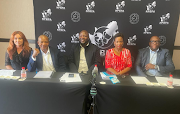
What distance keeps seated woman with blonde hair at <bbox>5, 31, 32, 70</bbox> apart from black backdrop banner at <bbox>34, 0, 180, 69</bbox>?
71 centimetres

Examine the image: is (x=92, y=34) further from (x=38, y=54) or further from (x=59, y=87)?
(x=59, y=87)

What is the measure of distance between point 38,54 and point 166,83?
2022 mm

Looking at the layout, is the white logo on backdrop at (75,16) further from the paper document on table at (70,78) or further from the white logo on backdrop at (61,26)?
the paper document on table at (70,78)

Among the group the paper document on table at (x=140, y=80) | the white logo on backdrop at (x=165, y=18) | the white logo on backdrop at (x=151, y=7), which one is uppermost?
the white logo on backdrop at (x=151, y=7)

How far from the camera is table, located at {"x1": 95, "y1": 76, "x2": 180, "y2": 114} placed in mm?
1462

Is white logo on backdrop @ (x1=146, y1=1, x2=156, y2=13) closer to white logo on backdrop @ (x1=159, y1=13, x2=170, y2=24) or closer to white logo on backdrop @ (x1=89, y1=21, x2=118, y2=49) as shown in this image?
white logo on backdrop @ (x1=159, y1=13, x2=170, y2=24)

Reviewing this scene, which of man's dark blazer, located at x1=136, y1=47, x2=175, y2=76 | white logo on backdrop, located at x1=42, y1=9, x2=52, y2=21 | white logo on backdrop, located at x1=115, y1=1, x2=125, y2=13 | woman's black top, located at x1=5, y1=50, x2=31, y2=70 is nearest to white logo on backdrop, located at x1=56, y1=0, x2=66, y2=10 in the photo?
white logo on backdrop, located at x1=42, y1=9, x2=52, y2=21

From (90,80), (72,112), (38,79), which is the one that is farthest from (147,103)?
(38,79)

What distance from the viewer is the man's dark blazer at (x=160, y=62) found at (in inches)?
88.8

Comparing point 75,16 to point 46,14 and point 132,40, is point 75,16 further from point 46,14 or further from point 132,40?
point 132,40

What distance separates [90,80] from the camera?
64.4 inches

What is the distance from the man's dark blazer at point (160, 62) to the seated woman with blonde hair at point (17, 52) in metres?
2.13

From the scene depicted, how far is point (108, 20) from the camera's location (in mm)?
2701

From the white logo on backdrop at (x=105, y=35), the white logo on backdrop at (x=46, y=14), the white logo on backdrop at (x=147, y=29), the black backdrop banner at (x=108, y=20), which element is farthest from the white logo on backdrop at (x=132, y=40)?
the white logo on backdrop at (x=46, y=14)
